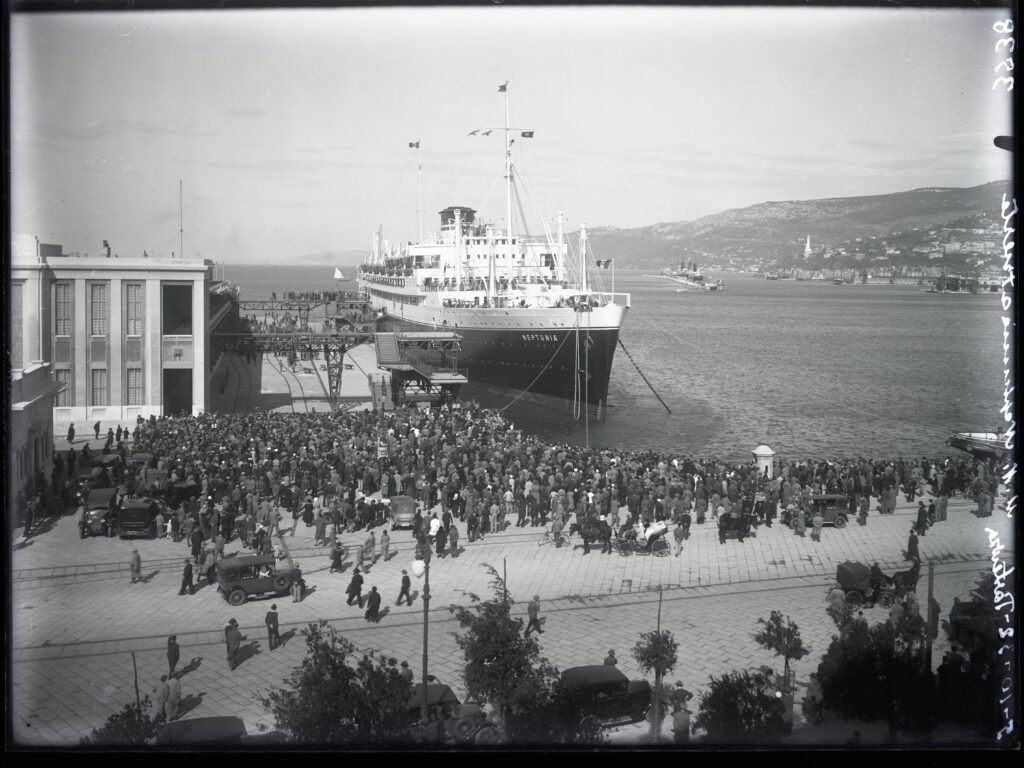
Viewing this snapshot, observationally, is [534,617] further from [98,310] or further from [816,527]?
[98,310]

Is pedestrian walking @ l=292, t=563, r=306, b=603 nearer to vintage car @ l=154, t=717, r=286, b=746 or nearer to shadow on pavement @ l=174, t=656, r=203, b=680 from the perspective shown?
shadow on pavement @ l=174, t=656, r=203, b=680

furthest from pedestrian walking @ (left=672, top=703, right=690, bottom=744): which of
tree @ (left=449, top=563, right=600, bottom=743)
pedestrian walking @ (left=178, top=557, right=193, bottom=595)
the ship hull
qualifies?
the ship hull

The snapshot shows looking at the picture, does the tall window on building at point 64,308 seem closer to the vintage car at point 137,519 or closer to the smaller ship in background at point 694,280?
the vintage car at point 137,519

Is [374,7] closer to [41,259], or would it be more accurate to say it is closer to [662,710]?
[662,710]

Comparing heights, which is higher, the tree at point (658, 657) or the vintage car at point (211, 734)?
the tree at point (658, 657)

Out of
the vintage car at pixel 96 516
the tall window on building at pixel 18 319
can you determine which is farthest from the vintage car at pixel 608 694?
the tall window on building at pixel 18 319

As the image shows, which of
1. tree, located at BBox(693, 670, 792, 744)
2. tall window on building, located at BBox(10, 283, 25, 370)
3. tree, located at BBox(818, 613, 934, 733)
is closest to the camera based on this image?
tree, located at BBox(693, 670, 792, 744)

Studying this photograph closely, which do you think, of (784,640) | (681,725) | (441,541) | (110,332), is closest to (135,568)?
→ (441,541)
